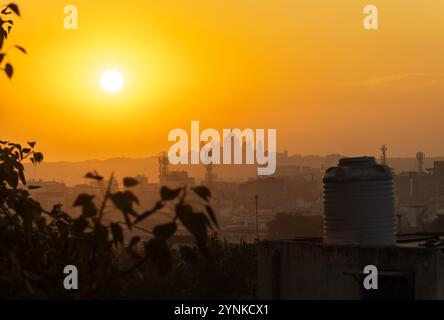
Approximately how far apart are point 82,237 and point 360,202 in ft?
29.1

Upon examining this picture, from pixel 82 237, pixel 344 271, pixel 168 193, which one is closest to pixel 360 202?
pixel 344 271

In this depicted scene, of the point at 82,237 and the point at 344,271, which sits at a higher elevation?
the point at 82,237

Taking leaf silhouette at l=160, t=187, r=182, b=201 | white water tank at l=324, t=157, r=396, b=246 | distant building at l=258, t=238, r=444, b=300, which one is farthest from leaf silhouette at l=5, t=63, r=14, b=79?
distant building at l=258, t=238, r=444, b=300

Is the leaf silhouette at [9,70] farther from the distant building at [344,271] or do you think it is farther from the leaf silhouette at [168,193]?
the distant building at [344,271]

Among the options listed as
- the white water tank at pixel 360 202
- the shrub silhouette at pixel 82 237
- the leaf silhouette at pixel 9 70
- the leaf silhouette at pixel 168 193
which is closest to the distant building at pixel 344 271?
the white water tank at pixel 360 202

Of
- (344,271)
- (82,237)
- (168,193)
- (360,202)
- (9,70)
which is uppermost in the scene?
(9,70)

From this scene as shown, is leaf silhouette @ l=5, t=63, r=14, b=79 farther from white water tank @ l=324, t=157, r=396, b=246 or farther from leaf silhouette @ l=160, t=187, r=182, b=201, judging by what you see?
white water tank @ l=324, t=157, r=396, b=246

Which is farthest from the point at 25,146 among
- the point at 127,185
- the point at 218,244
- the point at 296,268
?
the point at 218,244

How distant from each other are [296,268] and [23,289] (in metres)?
11.6

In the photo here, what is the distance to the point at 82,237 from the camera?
155 inches

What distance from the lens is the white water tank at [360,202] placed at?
1247 centimetres

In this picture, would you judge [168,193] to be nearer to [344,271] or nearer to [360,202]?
[360,202]

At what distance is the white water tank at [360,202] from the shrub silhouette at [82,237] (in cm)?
730
